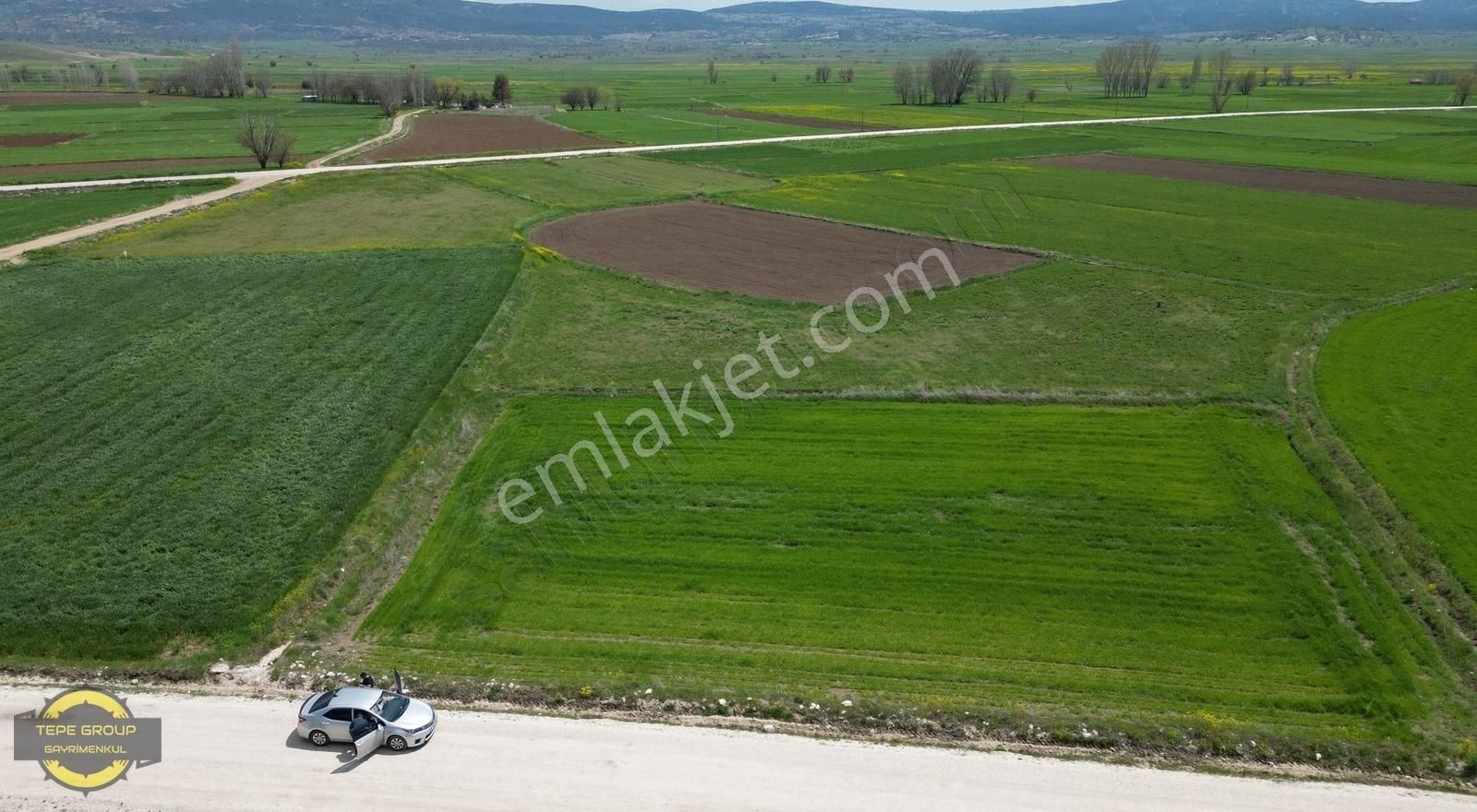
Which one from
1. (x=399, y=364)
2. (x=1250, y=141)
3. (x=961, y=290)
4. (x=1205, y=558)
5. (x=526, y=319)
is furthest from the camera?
(x=1250, y=141)

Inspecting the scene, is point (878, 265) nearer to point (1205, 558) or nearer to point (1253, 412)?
point (1253, 412)

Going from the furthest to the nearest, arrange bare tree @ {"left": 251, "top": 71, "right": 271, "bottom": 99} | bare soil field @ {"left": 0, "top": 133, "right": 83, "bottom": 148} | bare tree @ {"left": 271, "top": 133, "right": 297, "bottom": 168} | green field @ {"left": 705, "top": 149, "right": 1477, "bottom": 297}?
1. bare tree @ {"left": 251, "top": 71, "right": 271, "bottom": 99}
2. bare soil field @ {"left": 0, "top": 133, "right": 83, "bottom": 148}
3. bare tree @ {"left": 271, "top": 133, "right": 297, "bottom": 168}
4. green field @ {"left": 705, "top": 149, "right": 1477, "bottom": 297}

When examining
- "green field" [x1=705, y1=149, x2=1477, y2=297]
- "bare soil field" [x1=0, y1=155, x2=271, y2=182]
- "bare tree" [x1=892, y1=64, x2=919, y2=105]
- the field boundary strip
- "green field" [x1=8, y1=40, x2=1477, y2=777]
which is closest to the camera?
"green field" [x1=8, y1=40, x2=1477, y2=777]

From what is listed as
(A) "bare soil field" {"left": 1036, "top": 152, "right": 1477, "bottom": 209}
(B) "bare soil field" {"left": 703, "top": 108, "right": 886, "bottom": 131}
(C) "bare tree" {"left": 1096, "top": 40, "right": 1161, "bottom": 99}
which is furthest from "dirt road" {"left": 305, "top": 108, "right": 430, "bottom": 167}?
(C) "bare tree" {"left": 1096, "top": 40, "right": 1161, "bottom": 99}

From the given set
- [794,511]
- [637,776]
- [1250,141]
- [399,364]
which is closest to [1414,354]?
[794,511]

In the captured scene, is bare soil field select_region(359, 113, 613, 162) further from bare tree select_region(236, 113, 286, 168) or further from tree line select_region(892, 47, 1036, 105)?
tree line select_region(892, 47, 1036, 105)

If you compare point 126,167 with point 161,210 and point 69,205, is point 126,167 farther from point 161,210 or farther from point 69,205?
point 161,210

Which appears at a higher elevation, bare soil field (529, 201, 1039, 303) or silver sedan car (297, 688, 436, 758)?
bare soil field (529, 201, 1039, 303)
